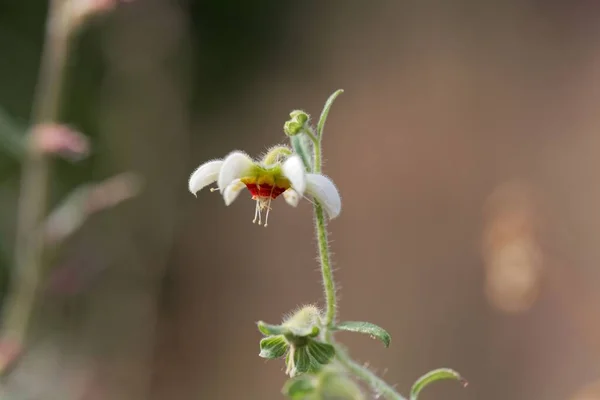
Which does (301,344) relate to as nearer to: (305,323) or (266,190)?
(305,323)

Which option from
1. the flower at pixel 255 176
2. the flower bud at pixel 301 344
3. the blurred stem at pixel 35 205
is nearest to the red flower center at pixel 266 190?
the flower at pixel 255 176

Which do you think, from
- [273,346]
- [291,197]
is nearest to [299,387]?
[273,346]

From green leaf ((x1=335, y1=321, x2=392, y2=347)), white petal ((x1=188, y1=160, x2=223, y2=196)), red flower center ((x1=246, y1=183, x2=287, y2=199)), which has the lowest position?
green leaf ((x1=335, y1=321, x2=392, y2=347))

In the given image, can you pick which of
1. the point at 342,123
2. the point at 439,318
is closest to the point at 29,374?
the point at 439,318

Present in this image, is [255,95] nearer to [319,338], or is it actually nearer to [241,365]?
[241,365]

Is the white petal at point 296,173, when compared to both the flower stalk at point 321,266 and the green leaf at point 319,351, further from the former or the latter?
the green leaf at point 319,351

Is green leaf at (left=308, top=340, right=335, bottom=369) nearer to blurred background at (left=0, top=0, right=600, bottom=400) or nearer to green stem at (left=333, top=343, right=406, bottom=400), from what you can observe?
green stem at (left=333, top=343, right=406, bottom=400)

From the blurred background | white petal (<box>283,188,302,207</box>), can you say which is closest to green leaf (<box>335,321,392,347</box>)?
white petal (<box>283,188,302,207</box>)
